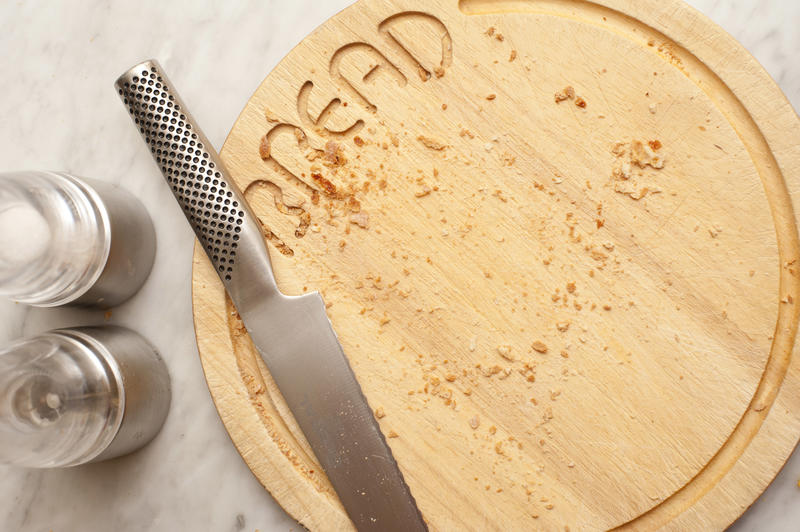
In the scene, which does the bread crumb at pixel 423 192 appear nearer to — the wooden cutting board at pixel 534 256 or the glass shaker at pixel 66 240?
the wooden cutting board at pixel 534 256

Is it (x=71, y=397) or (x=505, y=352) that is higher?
(x=505, y=352)

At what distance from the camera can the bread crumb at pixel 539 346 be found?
1.14m

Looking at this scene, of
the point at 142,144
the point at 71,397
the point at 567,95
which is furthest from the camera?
the point at 142,144

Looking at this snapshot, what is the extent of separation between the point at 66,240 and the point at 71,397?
11.5 inches

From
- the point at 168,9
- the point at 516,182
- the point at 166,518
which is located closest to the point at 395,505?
the point at 166,518

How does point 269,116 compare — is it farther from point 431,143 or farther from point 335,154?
point 431,143

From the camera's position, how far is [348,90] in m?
1.21

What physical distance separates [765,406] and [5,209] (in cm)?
148

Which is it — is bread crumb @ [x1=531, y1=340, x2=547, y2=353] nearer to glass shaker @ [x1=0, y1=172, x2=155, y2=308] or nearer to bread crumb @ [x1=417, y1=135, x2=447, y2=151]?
bread crumb @ [x1=417, y1=135, x2=447, y2=151]

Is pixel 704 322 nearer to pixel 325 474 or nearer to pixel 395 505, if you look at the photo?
pixel 395 505

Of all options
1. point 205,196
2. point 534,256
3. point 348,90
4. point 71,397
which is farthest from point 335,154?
point 71,397

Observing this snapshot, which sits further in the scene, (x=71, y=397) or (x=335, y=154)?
(x=335, y=154)

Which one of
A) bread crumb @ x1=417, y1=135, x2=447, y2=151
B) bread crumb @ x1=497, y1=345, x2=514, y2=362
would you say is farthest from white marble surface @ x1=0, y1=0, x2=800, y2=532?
bread crumb @ x1=497, y1=345, x2=514, y2=362

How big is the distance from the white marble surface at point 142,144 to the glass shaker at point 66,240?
9cm
